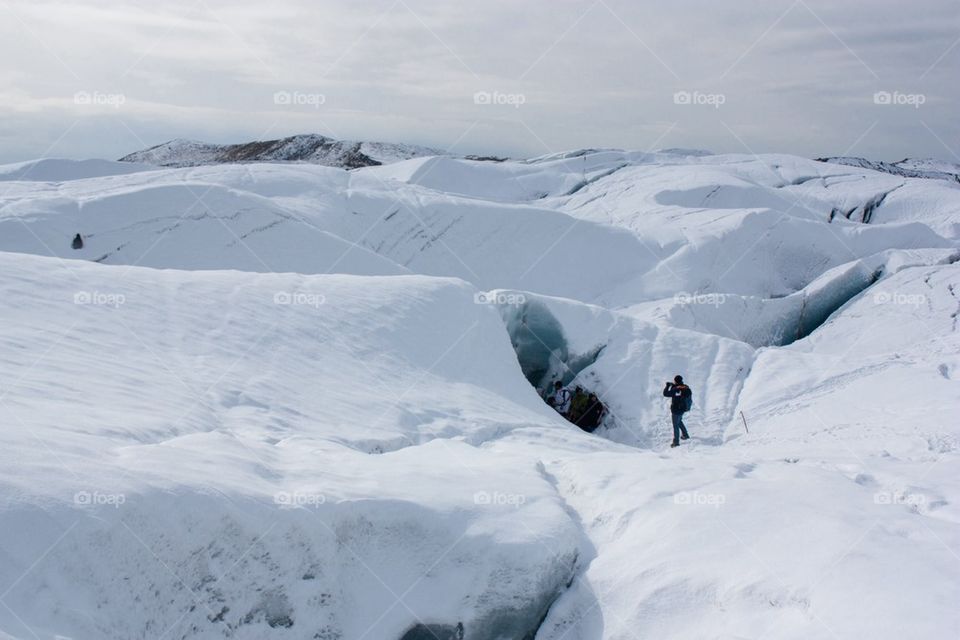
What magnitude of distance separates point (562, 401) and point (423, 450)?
22.7ft

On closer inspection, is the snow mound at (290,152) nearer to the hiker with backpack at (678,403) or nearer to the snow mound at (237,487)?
the hiker with backpack at (678,403)

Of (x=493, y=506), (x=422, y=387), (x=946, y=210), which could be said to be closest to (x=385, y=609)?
(x=493, y=506)

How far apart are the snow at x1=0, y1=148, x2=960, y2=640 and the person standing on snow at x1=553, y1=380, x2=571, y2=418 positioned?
0.85 m

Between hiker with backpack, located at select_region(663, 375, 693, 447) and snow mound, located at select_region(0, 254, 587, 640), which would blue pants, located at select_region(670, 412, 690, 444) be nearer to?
hiker with backpack, located at select_region(663, 375, 693, 447)

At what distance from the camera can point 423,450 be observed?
31.1ft

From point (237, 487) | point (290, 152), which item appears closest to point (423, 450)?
point (237, 487)

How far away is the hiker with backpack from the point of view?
13547 mm

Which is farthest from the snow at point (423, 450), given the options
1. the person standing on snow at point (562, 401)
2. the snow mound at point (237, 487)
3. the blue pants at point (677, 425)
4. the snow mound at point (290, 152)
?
the snow mound at point (290, 152)

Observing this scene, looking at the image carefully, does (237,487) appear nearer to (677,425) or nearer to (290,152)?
(677,425)

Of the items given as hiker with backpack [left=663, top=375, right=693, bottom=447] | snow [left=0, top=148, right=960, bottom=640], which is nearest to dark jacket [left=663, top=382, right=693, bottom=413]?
hiker with backpack [left=663, top=375, right=693, bottom=447]

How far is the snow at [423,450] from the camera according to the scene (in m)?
5.58

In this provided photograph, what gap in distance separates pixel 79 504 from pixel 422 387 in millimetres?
7176

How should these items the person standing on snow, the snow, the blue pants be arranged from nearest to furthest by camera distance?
the snow < the blue pants < the person standing on snow

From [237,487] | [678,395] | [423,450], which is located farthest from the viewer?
[678,395]
